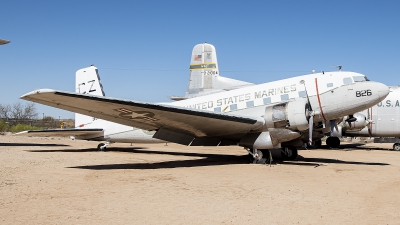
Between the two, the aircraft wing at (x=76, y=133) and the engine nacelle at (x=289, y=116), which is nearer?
the engine nacelle at (x=289, y=116)

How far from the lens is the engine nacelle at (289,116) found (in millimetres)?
12656

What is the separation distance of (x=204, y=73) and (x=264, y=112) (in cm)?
1904

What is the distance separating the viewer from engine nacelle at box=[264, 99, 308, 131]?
12.7 m

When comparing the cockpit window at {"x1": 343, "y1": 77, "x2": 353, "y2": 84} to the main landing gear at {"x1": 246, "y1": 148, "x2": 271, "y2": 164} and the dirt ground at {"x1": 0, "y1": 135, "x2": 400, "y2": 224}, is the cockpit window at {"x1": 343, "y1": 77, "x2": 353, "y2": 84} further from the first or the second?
the main landing gear at {"x1": 246, "y1": 148, "x2": 271, "y2": 164}

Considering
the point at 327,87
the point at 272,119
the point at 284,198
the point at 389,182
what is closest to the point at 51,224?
the point at 284,198

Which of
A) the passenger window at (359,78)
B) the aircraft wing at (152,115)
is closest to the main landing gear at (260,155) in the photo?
the aircraft wing at (152,115)

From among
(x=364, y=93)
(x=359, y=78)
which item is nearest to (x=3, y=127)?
(x=359, y=78)

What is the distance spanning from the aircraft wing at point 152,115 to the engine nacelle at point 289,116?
0.38 metres

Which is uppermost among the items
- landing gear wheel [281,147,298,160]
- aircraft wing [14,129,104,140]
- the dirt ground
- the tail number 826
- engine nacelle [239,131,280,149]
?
the tail number 826

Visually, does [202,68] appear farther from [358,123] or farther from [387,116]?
[387,116]

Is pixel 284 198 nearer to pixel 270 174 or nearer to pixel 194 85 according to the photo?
pixel 270 174

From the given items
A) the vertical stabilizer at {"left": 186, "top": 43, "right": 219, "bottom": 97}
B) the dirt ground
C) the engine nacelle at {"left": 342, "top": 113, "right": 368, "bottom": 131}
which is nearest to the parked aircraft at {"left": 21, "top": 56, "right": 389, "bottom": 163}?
the dirt ground

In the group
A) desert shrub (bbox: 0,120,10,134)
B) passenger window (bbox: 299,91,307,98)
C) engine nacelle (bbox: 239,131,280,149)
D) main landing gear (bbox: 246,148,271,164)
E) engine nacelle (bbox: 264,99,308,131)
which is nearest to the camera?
engine nacelle (bbox: 264,99,308,131)

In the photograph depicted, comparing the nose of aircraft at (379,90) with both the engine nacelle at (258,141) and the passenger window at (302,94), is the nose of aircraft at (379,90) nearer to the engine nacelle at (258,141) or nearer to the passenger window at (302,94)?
the passenger window at (302,94)
